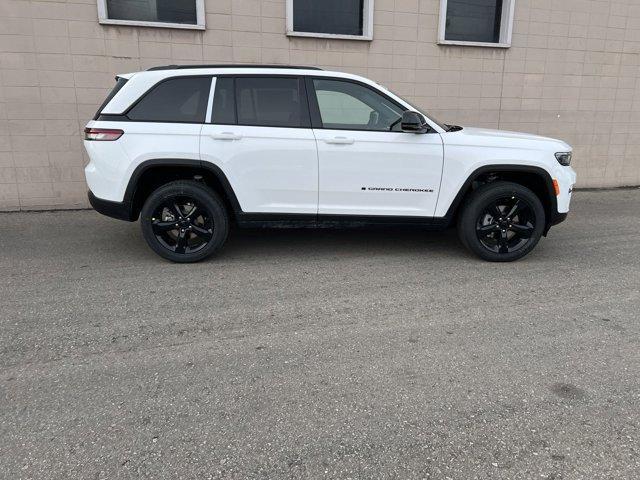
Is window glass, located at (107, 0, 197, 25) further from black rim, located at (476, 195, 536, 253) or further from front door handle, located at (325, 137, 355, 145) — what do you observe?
black rim, located at (476, 195, 536, 253)

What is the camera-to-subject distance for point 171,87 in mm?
4871

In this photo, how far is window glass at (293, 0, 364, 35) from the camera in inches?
313

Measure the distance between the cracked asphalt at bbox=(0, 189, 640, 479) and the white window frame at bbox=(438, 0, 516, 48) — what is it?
4598 mm

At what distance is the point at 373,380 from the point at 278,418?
65 cm

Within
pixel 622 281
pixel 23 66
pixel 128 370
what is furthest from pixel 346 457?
pixel 23 66

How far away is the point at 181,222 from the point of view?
197 inches

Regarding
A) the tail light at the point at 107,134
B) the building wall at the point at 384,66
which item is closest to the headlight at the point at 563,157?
the building wall at the point at 384,66

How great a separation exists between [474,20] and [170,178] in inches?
256

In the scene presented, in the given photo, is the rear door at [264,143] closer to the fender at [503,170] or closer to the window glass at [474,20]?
the fender at [503,170]

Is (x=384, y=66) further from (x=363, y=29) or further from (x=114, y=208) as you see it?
(x=114, y=208)

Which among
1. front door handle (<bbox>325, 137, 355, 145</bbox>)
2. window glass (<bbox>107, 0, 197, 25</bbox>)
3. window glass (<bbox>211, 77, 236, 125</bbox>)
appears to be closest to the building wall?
window glass (<bbox>107, 0, 197, 25</bbox>)

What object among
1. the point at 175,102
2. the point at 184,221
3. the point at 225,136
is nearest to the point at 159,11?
the point at 175,102

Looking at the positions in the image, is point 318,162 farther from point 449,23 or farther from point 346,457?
point 449,23

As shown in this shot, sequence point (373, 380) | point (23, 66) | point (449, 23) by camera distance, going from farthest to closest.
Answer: point (449, 23), point (23, 66), point (373, 380)
